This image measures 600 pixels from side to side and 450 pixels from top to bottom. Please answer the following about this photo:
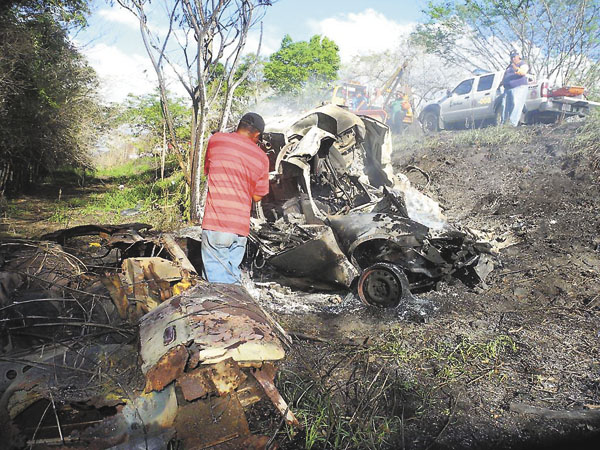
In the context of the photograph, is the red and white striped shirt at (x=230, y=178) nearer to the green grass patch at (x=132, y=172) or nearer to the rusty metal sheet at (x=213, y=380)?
the rusty metal sheet at (x=213, y=380)

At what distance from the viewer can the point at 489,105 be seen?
432 inches

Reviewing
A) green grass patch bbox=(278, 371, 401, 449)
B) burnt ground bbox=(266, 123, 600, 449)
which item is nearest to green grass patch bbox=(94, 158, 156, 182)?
burnt ground bbox=(266, 123, 600, 449)

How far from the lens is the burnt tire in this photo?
13.0ft

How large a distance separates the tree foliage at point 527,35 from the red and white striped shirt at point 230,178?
528 inches

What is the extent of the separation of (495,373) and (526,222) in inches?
167

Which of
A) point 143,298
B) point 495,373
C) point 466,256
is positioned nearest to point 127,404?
point 143,298

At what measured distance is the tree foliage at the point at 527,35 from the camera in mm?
12023

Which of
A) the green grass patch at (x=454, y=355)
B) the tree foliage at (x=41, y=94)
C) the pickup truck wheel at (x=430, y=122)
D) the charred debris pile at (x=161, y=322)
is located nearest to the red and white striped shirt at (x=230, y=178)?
the charred debris pile at (x=161, y=322)

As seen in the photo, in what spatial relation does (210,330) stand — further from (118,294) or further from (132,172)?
(132,172)

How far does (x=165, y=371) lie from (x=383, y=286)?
114 inches

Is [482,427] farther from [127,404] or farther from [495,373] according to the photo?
[127,404]

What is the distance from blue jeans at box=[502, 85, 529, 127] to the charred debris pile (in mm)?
7382

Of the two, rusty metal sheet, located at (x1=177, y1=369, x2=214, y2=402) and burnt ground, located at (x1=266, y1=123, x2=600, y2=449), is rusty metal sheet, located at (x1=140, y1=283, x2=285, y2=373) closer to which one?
rusty metal sheet, located at (x1=177, y1=369, x2=214, y2=402)

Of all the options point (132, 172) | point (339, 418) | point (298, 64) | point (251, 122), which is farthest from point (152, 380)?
point (298, 64)
